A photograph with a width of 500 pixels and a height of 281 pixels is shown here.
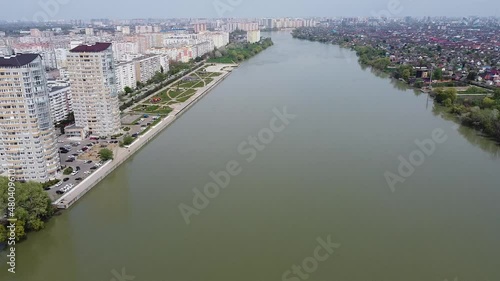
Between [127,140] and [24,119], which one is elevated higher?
[24,119]

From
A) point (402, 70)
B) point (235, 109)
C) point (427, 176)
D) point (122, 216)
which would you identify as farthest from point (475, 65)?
point (122, 216)

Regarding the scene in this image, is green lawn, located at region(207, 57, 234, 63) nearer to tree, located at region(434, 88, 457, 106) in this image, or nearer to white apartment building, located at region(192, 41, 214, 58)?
white apartment building, located at region(192, 41, 214, 58)

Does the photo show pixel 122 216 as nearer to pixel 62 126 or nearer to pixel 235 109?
pixel 62 126

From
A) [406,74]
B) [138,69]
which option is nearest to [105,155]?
[138,69]

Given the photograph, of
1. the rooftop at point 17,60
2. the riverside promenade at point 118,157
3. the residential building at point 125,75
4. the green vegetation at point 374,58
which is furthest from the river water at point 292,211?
the green vegetation at point 374,58

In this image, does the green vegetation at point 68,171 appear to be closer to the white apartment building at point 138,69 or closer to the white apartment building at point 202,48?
Answer: the white apartment building at point 138,69

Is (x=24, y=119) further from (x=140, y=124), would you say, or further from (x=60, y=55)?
(x=60, y=55)

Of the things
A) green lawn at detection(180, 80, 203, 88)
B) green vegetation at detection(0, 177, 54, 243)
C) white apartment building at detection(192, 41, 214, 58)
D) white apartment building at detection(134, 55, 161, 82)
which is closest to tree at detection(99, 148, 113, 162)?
green vegetation at detection(0, 177, 54, 243)
